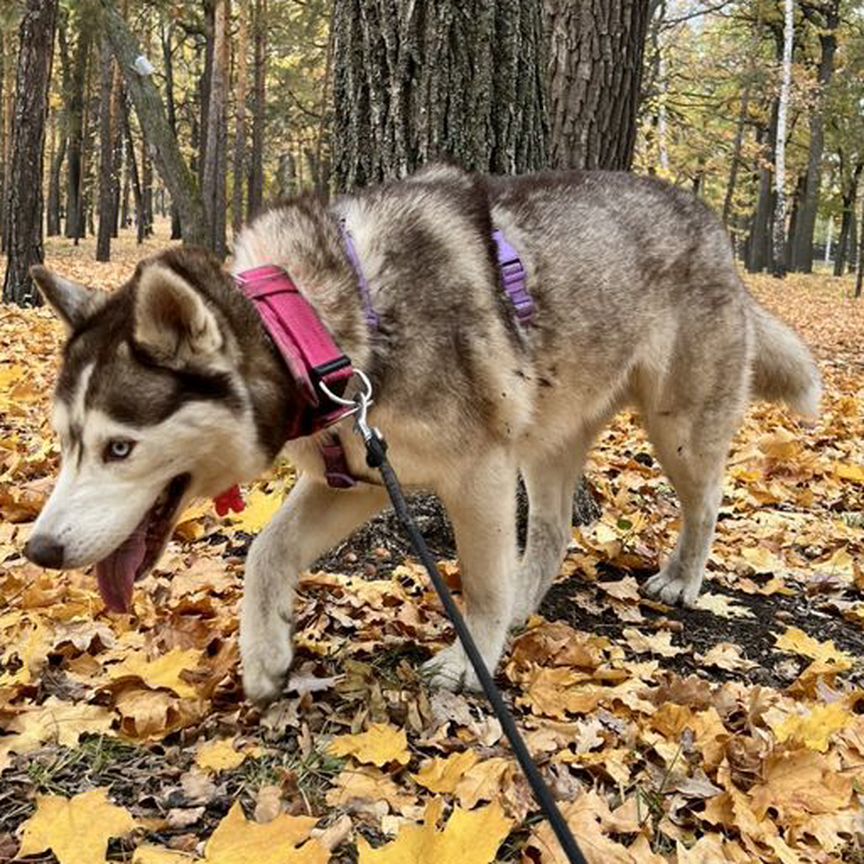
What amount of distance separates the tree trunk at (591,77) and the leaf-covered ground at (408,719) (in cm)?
239

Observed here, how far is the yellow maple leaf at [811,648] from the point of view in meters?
3.62

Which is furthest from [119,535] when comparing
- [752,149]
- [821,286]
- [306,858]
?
[752,149]

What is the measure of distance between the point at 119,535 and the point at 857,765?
7.36 feet

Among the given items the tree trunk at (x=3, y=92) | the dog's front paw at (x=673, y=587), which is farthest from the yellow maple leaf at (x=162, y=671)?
the tree trunk at (x=3, y=92)

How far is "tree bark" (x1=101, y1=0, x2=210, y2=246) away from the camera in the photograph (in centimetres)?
1123

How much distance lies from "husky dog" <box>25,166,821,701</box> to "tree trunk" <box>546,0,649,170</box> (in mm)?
1559

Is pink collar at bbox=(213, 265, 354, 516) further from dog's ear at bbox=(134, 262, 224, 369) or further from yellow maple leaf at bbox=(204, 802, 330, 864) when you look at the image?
yellow maple leaf at bbox=(204, 802, 330, 864)

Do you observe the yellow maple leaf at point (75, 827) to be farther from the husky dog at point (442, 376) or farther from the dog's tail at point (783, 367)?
the dog's tail at point (783, 367)

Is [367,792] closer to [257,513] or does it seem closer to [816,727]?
[816,727]

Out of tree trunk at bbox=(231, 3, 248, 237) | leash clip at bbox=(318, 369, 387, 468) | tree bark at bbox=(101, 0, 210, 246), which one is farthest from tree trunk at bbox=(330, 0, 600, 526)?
tree trunk at bbox=(231, 3, 248, 237)

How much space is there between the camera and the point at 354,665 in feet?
10.5

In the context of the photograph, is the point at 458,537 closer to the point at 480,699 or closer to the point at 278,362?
the point at 480,699

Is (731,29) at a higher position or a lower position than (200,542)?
higher

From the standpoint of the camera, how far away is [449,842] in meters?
2.18
